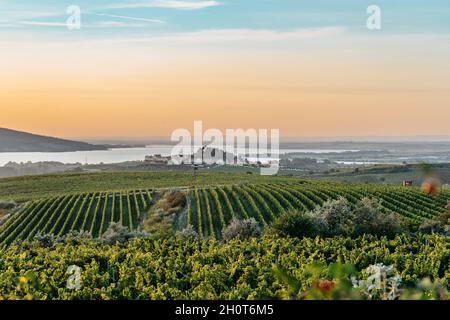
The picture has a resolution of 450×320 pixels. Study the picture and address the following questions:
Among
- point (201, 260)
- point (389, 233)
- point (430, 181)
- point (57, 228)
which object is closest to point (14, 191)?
point (57, 228)

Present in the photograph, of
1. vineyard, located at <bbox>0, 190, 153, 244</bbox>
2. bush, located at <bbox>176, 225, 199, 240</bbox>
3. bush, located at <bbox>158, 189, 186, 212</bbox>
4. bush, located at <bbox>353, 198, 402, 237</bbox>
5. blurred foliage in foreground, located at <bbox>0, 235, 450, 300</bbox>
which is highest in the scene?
blurred foliage in foreground, located at <bbox>0, 235, 450, 300</bbox>

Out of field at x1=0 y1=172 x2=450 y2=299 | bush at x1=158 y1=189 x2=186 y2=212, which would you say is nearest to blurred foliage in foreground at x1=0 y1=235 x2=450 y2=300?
field at x1=0 y1=172 x2=450 y2=299

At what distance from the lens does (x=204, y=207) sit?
37.5 m

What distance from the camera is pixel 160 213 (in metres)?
36.1

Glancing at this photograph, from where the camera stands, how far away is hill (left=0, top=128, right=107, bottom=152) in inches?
3130

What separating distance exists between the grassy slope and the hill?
602 inches

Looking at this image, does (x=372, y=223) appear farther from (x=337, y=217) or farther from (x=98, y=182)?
(x=98, y=182)

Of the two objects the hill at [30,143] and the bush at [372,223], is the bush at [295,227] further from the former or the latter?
the hill at [30,143]

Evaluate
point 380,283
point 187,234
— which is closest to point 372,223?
point 187,234

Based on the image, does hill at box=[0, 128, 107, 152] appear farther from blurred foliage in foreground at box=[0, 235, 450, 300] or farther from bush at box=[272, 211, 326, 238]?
blurred foliage in foreground at box=[0, 235, 450, 300]

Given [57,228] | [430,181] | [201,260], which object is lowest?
[57,228]

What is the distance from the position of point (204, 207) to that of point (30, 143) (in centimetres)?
5323
